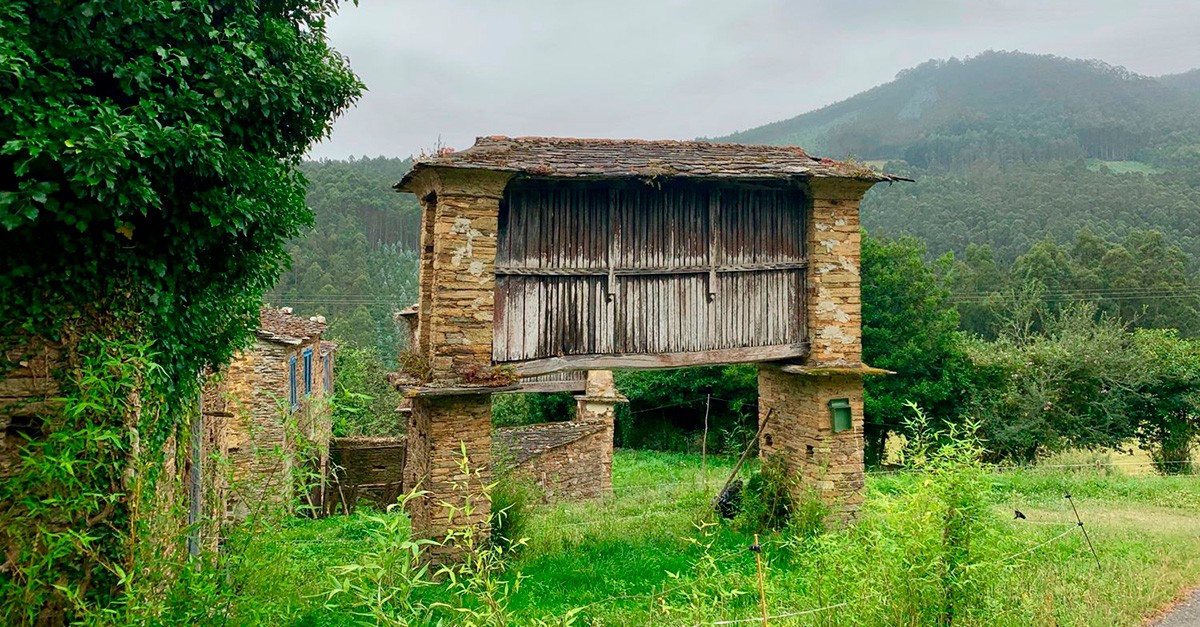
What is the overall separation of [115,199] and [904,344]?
21.8 metres

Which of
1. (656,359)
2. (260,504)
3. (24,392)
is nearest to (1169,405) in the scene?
(656,359)

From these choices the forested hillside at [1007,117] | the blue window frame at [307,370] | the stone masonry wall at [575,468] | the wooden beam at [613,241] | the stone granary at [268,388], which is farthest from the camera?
the forested hillside at [1007,117]

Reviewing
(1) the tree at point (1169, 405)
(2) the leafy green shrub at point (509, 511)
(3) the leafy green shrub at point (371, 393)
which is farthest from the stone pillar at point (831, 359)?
(3) the leafy green shrub at point (371, 393)

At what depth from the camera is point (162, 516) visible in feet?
16.4

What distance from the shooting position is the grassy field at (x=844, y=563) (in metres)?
4.63

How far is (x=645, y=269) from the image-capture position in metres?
9.46

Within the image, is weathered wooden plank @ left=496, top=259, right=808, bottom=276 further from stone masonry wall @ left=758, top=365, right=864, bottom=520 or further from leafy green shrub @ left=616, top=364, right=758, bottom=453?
leafy green shrub @ left=616, top=364, right=758, bottom=453

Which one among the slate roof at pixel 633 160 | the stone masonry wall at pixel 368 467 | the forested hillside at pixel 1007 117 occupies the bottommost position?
the stone masonry wall at pixel 368 467

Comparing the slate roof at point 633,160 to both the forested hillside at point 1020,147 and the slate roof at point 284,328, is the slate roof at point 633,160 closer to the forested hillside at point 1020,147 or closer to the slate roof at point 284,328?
the forested hillside at point 1020,147

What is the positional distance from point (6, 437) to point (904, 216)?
2342 inches

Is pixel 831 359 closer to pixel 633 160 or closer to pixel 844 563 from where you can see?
pixel 633 160

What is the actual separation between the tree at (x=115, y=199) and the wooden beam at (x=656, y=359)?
4184 millimetres

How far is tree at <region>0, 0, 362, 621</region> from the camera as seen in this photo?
4062mm

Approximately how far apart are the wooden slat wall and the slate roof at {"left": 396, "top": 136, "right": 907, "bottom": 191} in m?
0.36
